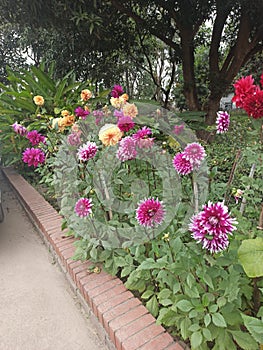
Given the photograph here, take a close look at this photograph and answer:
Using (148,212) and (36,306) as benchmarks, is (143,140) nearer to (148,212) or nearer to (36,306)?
(148,212)

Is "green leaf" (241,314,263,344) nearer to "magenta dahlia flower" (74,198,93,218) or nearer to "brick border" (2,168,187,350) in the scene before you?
"brick border" (2,168,187,350)

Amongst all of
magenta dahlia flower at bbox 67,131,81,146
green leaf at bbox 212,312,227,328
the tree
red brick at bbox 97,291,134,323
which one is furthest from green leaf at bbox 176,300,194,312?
the tree

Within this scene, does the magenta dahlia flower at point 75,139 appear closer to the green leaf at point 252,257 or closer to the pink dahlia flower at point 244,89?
the pink dahlia flower at point 244,89

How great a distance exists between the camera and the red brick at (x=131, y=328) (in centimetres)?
105

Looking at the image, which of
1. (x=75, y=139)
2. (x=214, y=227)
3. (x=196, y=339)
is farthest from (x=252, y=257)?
(x=75, y=139)

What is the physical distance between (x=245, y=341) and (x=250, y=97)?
80 cm

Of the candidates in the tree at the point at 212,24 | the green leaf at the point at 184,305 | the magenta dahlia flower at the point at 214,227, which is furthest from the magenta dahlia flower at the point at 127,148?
the tree at the point at 212,24

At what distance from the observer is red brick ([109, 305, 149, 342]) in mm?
1100

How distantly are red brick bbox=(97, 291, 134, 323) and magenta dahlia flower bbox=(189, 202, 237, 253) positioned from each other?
670mm

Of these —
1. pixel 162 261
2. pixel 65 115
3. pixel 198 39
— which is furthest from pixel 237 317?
pixel 198 39

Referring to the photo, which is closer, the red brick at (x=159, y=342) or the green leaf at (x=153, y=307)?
the red brick at (x=159, y=342)

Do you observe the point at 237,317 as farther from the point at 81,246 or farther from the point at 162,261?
the point at 81,246

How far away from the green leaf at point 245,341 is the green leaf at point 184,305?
16 cm

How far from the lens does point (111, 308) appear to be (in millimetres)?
1198
